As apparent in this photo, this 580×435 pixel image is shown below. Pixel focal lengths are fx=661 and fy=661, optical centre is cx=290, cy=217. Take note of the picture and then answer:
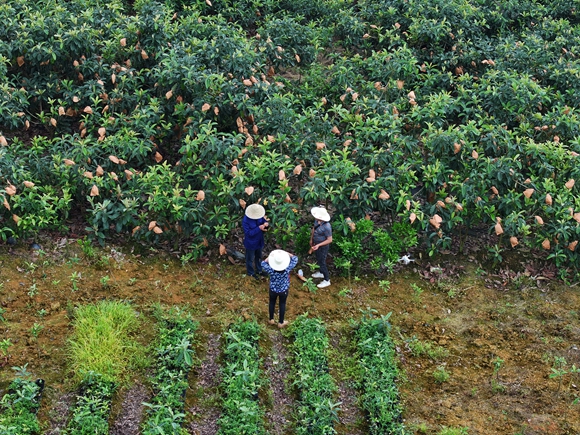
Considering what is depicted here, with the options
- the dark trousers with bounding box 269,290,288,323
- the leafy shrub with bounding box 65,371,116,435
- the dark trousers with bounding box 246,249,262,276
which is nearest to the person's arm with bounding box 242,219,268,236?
the dark trousers with bounding box 246,249,262,276

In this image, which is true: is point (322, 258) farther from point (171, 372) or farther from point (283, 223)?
point (171, 372)

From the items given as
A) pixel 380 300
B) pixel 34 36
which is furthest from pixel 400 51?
pixel 34 36

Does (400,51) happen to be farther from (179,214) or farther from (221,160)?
(179,214)

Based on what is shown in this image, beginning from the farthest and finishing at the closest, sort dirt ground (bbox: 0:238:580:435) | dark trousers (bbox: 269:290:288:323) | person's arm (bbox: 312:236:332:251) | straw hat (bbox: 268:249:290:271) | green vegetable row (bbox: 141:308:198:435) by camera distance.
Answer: person's arm (bbox: 312:236:332:251), dark trousers (bbox: 269:290:288:323), straw hat (bbox: 268:249:290:271), dirt ground (bbox: 0:238:580:435), green vegetable row (bbox: 141:308:198:435)

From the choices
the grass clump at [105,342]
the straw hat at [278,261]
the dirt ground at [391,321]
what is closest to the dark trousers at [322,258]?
the dirt ground at [391,321]

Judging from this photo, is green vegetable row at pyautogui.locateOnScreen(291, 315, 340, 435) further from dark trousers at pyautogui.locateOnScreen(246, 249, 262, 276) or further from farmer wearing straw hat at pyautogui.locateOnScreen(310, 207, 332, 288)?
dark trousers at pyautogui.locateOnScreen(246, 249, 262, 276)

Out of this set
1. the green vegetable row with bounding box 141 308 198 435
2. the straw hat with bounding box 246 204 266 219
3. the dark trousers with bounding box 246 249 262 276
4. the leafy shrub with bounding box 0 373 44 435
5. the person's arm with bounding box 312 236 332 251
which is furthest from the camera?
the dark trousers with bounding box 246 249 262 276
